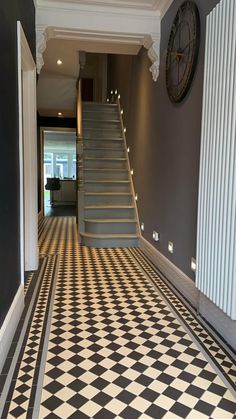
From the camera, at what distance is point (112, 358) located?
83.2 inches

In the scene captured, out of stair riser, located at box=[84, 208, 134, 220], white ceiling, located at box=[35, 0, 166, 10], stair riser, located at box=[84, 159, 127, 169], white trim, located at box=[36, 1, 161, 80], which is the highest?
white ceiling, located at box=[35, 0, 166, 10]

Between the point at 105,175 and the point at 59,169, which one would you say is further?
the point at 59,169

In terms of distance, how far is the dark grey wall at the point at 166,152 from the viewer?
2990 mm

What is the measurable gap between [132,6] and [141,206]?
2.66 meters

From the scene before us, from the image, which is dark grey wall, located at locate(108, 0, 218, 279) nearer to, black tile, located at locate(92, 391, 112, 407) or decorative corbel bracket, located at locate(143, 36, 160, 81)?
decorative corbel bracket, located at locate(143, 36, 160, 81)

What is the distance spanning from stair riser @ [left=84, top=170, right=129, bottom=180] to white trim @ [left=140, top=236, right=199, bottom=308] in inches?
80.9

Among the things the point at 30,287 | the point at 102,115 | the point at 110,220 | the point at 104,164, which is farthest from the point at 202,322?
the point at 102,115

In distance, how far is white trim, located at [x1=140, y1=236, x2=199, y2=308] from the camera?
298cm

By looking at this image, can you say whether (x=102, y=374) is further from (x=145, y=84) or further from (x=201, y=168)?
(x=145, y=84)

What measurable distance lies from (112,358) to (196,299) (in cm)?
106

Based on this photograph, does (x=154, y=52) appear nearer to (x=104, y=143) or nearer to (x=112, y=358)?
(x=104, y=143)

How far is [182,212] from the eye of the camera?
328 cm

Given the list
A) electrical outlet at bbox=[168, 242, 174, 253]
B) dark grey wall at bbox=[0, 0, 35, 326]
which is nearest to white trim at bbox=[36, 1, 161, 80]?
dark grey wall at bbox=[0, 0, 35, 326]

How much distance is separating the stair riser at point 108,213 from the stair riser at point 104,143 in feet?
6.39
